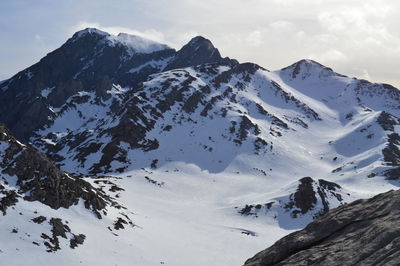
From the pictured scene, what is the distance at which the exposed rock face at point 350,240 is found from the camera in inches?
442

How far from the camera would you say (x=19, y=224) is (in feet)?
145

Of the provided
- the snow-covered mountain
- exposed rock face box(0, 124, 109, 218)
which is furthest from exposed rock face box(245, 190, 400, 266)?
exposed rock face box(0, 124, 109, 218)

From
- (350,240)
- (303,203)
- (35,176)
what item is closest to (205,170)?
(303,203)

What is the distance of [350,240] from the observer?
12469mm

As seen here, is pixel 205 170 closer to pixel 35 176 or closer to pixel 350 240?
pixel 35 176

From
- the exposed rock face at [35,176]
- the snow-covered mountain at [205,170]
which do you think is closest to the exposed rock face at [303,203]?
the snow-covered mountain at [205,170]

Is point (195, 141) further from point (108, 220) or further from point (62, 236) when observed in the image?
point (62, 236)

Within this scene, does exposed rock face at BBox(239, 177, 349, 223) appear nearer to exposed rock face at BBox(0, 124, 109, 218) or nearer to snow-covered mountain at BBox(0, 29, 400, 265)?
snow-covered mountain at BBox(0, 29, 400, 265)

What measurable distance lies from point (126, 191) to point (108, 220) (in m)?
35.9

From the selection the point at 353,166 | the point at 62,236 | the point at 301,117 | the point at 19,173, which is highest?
the point at 301,117

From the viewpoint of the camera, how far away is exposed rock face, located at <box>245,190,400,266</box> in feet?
36.8

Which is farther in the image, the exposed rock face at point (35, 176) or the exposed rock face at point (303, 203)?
the exposed rock face at point (303, 203)

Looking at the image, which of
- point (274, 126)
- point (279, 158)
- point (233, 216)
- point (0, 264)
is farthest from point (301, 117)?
point (0, 264)

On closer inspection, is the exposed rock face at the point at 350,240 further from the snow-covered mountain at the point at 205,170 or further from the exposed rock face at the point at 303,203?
the exposed rock face at the point at 303,203
